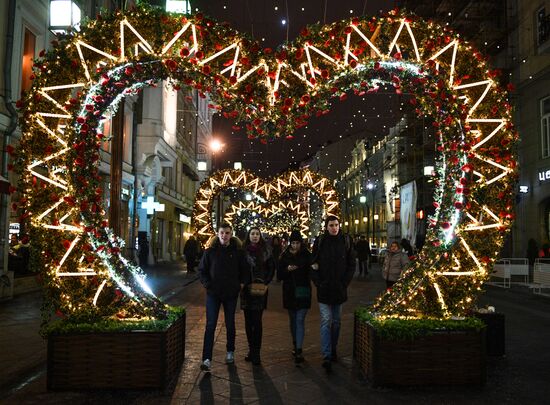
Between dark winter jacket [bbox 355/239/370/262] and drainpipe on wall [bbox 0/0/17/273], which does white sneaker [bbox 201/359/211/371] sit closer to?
drainpipe on wall [bbox 0/0/17/273]

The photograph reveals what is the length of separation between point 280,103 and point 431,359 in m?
→ 3.46

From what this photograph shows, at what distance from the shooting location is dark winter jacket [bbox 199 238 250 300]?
24.5 feet

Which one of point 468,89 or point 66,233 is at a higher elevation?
point 468,89

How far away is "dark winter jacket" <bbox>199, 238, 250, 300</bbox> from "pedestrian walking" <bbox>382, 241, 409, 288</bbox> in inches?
212

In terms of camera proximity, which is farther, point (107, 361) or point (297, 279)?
point (297, 279)

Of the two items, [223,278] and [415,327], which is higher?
[223,278]

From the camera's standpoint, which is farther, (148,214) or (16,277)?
(148,214)

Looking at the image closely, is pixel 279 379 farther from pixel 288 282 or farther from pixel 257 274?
pixel 257 274

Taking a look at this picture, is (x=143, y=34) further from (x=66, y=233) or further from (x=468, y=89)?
(x=468, y=89)

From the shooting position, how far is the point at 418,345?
639 cm

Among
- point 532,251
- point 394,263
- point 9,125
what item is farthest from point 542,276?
point 9,125

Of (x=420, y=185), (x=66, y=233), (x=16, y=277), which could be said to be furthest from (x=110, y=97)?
(x=420, y=185)

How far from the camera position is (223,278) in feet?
24.6

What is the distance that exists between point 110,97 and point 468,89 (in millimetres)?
4398
